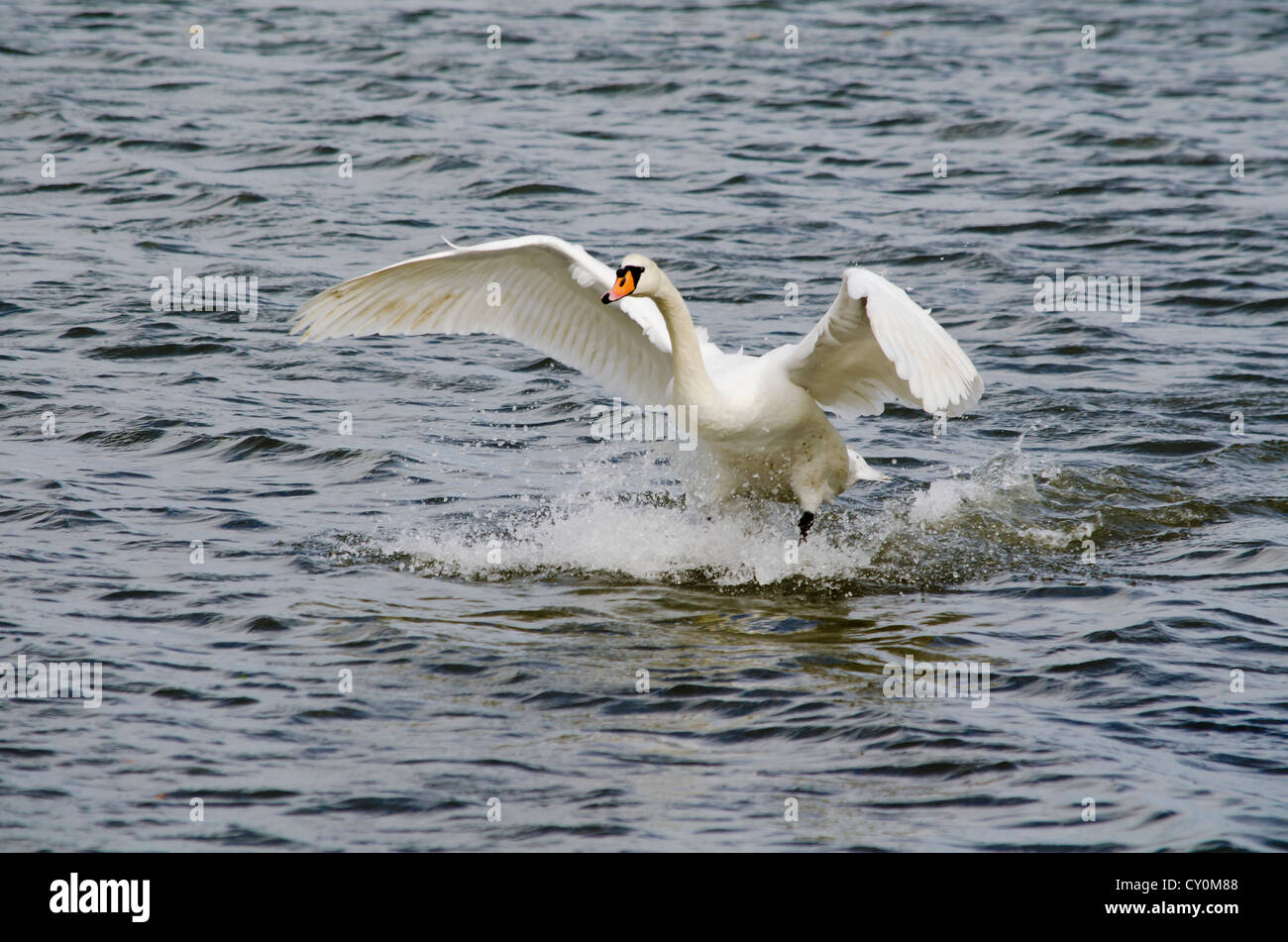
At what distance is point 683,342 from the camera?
8.23 metres

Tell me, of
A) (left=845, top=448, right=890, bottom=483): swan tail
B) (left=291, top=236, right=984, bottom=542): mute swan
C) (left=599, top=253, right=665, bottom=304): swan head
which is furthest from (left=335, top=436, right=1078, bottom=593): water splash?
(left=599, top=253, right=665, bottom=304): swan head

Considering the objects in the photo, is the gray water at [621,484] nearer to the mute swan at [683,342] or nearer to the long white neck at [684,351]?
the mute swan at [683,342]

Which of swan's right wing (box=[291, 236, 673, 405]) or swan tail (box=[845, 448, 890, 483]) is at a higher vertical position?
swan's right wing (box=[291, 236, 673, 405])

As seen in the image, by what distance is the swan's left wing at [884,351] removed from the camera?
7.09 m

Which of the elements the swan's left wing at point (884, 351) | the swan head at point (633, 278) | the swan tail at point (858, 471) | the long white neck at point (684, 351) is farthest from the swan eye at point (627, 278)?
the swan tail at point (858, 471)

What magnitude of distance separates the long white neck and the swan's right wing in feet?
1.70

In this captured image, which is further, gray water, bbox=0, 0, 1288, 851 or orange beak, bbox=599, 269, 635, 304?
orange beak, bbox=599, 269, 635, 304

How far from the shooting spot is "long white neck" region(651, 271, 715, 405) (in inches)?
322

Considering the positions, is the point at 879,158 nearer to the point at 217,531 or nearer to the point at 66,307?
the point at 66,307

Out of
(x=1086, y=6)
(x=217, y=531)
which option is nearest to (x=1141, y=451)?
(x=217, y=531)

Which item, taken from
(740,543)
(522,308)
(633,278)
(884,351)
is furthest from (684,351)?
(522,308)

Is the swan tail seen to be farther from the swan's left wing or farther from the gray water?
the swan's left wing
